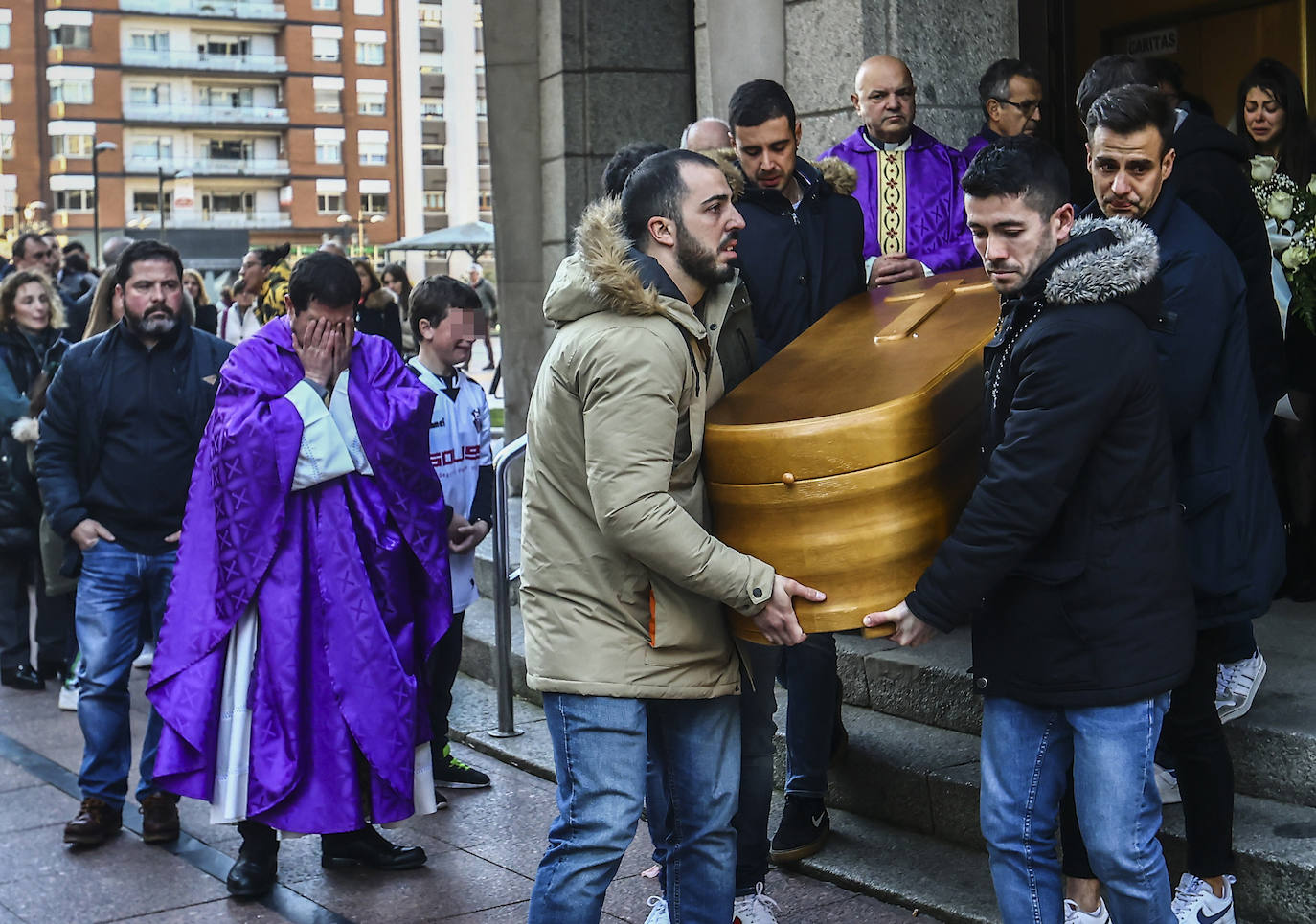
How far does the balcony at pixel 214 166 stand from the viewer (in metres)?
88.2

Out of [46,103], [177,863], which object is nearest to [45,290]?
[177,863]

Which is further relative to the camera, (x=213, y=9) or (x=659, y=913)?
(x=213, y=9)

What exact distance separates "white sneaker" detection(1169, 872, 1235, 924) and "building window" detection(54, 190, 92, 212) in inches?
3504

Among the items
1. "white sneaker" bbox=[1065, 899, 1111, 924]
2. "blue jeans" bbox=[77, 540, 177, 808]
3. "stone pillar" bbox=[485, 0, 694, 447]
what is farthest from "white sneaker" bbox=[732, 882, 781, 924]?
"stone pillar" bbox=[485, 0, 694, 447]

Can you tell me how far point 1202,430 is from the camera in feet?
12.0

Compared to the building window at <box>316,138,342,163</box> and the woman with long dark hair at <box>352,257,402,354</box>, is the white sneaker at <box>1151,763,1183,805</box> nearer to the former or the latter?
the woman with long dark hair at <box>352,257,402,354</box>

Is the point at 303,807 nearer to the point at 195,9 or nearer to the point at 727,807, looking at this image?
the point at 727,807

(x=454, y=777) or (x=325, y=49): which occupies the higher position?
(x=325, y=49)

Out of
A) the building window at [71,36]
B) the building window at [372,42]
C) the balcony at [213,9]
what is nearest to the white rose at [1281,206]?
the building window at [71,36]

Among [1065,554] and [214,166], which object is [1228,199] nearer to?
[1065,554]

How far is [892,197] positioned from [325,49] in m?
92.2

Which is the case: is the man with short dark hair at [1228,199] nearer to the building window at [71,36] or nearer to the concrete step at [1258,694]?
the concrete step at [1258,694]

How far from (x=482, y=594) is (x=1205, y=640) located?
5.41 m

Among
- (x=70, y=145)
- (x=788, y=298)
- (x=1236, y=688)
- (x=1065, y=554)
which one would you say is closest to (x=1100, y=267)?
(x=1065, y=554)
